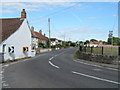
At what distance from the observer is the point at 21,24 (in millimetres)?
27984

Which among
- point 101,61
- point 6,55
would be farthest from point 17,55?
point 101,61

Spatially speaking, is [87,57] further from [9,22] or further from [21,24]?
[9,22]

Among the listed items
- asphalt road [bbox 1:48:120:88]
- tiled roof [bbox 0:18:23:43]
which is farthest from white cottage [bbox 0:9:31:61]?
asphalt road [bbox 1:48:120:88]

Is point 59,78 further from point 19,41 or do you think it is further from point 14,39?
point 19,41

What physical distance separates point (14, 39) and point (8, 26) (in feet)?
15.5

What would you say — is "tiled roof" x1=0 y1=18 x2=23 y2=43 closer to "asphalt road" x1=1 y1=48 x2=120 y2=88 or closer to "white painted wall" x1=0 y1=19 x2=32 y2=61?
"white painted wall" x1=0 y1=19 x2=32 y2=61

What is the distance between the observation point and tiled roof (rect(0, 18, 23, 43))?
2481 cm

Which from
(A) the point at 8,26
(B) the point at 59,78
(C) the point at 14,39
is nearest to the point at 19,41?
(C) the point at 14,39

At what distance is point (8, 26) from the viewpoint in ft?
94.5

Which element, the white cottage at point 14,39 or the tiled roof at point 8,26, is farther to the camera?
the tiled roof at point 8,26

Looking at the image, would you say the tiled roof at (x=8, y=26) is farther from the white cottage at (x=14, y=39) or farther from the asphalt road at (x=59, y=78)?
the asphalt road at (x=59, y=78)

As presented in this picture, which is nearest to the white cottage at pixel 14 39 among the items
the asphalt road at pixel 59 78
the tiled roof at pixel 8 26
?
the tiled roof at pixel 8 26

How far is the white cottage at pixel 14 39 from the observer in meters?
22.6

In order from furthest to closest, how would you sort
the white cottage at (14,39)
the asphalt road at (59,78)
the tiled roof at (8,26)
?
1. the tiled roof at (8,26)
2. the white cottage at (14,39)
3. the asphalt road at (59,78)
